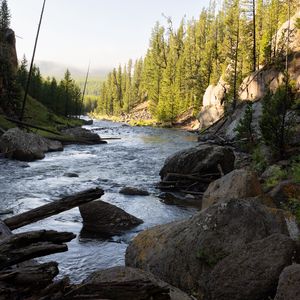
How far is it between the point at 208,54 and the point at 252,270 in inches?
3136

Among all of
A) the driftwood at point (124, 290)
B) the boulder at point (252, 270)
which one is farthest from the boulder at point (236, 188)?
the driftwood at point (124, 290)

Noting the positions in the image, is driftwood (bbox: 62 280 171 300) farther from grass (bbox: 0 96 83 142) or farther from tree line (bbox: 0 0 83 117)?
tree line (bbox: 0 0 83 117)

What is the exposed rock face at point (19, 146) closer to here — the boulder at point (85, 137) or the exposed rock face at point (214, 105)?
the boulder at point (85, 137)

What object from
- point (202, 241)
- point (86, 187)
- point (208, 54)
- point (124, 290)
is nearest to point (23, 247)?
point (124, 290)

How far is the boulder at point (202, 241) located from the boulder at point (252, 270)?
24cm

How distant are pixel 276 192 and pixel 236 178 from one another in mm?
1196

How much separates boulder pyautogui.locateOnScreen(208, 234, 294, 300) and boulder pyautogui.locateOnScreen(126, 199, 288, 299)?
0.79 ft

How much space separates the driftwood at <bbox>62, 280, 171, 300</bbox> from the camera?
195 inches

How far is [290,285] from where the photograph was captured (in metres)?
5.08

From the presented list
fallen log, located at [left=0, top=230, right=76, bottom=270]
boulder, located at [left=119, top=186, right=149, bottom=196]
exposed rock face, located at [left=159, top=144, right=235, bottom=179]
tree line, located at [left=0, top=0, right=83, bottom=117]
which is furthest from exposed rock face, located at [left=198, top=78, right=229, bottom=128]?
fallen log, located at [left=0, top=230, right=76, bottom=270]

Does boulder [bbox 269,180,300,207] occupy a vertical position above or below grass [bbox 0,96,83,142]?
below

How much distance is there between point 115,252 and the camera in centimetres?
922

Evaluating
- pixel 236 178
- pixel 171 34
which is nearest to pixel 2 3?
pixel 171 34

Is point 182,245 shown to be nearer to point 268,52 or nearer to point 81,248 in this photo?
point 81,248
